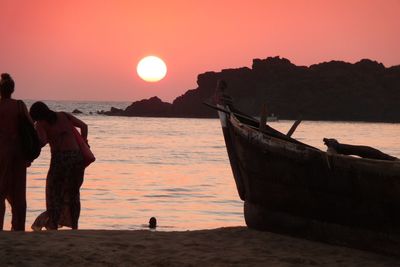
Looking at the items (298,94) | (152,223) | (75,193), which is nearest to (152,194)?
(152,223)

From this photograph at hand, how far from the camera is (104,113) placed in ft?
520

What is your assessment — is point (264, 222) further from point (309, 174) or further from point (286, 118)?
point (286, 118)

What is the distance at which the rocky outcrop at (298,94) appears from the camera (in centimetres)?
16900

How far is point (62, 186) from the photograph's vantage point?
356 inches

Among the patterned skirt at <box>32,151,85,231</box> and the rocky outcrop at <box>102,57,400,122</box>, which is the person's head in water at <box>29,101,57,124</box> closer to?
the patterned skirt at <box>32,151,85,231</box>

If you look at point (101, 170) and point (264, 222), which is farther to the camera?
point (101, 170)

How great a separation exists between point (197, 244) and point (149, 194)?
13.6 metres

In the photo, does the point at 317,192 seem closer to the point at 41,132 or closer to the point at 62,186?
the point at 62,186

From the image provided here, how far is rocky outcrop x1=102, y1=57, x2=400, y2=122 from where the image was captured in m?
169

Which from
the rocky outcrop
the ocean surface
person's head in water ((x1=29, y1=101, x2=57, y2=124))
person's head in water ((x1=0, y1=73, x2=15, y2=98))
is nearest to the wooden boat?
person's head in water ((x1=29, y1=101, x2=57, y2=124))

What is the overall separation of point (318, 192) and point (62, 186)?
293 centimetres

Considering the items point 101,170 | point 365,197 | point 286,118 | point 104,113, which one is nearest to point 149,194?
point 101,170

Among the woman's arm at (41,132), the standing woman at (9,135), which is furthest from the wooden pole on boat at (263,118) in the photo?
the standing woman at (9,135)

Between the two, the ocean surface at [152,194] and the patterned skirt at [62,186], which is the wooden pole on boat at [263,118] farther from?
the ocean surface at [152,194]
